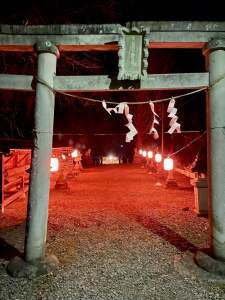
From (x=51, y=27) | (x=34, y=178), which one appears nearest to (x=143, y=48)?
(x=51, y=27)

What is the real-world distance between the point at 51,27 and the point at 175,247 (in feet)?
18.5

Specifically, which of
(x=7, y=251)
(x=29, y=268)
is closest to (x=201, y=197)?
(x=7, y=251)

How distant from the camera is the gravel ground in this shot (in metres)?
4.82

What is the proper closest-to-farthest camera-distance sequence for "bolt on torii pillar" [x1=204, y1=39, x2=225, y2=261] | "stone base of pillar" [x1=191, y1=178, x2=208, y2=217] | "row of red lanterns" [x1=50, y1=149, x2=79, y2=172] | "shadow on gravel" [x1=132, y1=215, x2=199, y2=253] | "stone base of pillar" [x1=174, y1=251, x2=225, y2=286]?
"stone base of pillar" [x1=174, y1=251, x2=225, y2=286], "bolt on torii pillar" [x1=204, y1=39, x2=225, y2=261], "shadow on gravel" [x1=132, y1=215, x2=199, y2=253], "stone base of pillar" [x1=191, y1=178, x2=208, y2=217], "row of red lanterns" [x1=50, y1=149, x2=79, y2=172]

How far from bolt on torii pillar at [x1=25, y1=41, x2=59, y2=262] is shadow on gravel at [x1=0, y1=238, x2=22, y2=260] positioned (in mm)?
891

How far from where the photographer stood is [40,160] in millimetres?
5457

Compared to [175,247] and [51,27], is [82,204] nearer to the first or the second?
[175,247]

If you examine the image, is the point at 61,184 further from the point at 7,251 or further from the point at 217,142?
the point at 217,142

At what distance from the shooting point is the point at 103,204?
39.7ft

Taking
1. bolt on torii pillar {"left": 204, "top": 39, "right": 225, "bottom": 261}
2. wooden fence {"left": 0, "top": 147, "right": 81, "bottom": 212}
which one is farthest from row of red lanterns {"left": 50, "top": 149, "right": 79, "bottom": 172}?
bolt on torii pillar {"left": 204, "top": 39, "right": 225, "bottom": 261}

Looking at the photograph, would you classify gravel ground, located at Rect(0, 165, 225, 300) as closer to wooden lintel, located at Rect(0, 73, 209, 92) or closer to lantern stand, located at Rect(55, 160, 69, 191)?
lantern stand, located at Rect(55, 160, 69, 191)

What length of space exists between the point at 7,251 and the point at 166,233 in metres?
4.23

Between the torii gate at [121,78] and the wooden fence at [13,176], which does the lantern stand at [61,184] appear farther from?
the torii gate at [121,78]

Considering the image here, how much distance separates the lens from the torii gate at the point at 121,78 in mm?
5422
